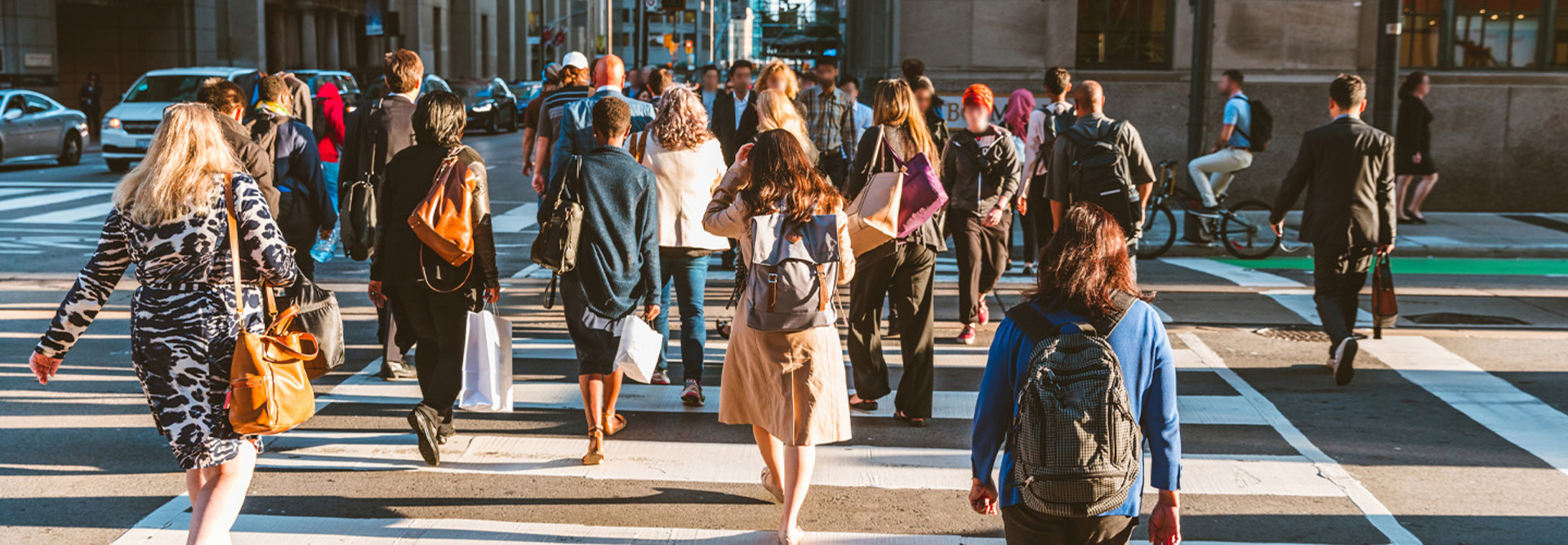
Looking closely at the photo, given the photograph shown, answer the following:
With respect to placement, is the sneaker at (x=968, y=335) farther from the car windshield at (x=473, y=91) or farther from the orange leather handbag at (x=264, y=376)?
the car windshield at (x=473, y=91)

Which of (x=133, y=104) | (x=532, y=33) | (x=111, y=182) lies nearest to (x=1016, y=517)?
(x=111, y=182)

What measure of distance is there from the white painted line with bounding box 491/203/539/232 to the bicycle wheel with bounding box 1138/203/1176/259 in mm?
6626

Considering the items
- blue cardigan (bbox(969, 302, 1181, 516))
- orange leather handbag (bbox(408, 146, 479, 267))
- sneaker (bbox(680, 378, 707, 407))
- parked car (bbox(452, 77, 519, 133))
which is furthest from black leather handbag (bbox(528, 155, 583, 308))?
parked car (bbox(452, 77, 519, 133))

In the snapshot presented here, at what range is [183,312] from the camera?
14.0 ft

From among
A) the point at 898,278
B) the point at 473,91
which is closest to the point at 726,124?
the point at 898,278

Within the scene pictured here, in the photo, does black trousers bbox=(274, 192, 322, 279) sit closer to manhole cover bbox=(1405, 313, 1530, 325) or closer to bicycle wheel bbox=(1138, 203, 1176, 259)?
manhole cover bbox=(1405, 313, 1530, 325)

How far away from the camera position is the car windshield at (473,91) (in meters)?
36.6

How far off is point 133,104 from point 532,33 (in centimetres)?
4170

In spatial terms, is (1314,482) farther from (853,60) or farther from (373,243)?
(853,60)

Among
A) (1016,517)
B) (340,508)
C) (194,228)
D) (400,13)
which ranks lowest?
(340,508)

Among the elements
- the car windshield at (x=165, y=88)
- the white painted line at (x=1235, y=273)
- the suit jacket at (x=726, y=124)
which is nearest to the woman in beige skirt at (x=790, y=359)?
the suit jacket at (x=726, y=124)

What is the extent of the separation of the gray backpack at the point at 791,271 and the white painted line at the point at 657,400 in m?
2.28

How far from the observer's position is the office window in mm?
18203

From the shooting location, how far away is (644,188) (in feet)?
20.2
